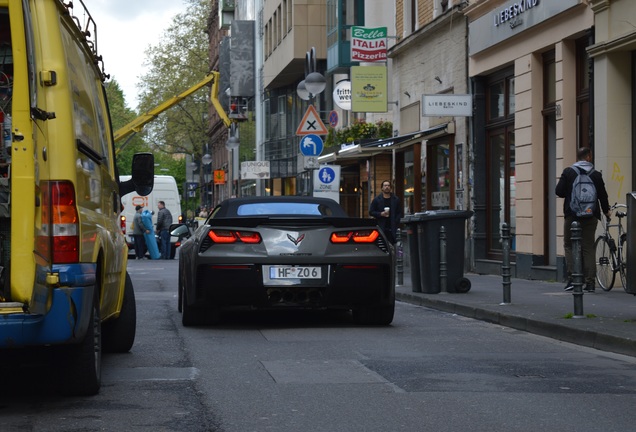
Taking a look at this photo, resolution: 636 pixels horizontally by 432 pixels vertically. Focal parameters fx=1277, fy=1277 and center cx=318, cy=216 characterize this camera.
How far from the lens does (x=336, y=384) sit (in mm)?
8352

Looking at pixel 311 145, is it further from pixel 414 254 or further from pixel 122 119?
pixel 122 119

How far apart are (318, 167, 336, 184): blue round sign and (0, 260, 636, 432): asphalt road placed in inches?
497

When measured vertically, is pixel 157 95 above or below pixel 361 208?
above

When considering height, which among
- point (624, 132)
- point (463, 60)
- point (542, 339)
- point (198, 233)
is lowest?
point (542, 339)

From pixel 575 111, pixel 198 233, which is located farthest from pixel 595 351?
pixel 575 111

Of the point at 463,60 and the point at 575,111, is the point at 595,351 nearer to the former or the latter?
the point at 575,111

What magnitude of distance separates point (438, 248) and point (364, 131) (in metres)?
19.5

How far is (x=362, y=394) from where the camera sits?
7902 mm

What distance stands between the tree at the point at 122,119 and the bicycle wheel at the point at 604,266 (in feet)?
222

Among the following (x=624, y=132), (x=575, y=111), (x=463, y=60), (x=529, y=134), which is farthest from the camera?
(x=463, y=60)

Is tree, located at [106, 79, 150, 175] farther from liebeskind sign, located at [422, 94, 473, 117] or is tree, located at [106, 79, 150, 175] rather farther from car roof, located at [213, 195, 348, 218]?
Answer: car roof, located at [213, 195, 348, 218]

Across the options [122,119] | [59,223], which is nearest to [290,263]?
[59,223]

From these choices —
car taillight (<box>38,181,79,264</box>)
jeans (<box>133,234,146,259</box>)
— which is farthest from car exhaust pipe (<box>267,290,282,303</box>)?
jeans (<box>133,234,146,259</box>)

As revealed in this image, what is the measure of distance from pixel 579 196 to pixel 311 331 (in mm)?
6136
